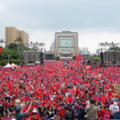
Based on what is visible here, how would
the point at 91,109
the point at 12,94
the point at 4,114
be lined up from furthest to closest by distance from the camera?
the point at 12,94
the point at 4,114
the point at 91,109

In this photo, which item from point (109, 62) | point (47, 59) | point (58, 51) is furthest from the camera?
point (58, 51)

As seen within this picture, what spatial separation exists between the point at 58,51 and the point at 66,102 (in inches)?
4433

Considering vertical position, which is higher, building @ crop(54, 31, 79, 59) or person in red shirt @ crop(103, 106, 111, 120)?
building @ crop(54, 31, 79, 59)

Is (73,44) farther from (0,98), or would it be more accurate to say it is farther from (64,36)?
(0,98)

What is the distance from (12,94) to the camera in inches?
435

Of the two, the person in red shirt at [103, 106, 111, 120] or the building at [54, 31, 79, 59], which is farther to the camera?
the building at [54, 31, 79, 59]

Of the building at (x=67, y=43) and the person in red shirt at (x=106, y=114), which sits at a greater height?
the building at (x=67, y=43)

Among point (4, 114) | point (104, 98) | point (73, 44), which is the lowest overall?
point (4, 114)

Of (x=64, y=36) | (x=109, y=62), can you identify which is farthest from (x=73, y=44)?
(x=109, y=62)

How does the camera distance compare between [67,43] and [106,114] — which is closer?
[106,114]

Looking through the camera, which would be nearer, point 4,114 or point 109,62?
point 4,114

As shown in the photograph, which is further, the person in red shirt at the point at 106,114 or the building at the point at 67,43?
the building at the point at 67,43

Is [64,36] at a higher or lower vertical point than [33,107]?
higher

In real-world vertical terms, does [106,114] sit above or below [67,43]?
below
